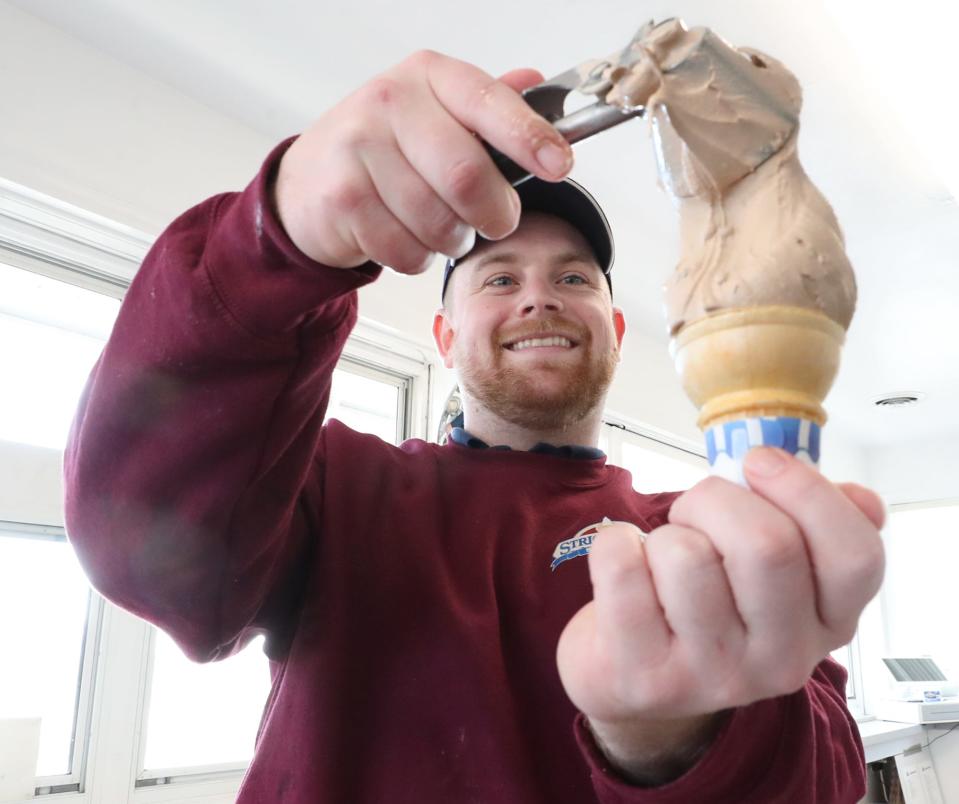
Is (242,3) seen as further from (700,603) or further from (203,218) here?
(700,603)

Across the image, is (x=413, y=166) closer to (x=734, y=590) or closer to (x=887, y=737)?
(x=734, y=590)

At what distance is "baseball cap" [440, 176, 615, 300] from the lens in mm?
1036

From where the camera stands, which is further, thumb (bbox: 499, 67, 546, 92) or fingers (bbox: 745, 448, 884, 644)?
thumb (bbox: 499, 67, 546, 92)

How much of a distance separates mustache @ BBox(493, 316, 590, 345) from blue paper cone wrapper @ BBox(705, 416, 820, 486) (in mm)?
608

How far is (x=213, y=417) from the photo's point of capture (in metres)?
0.52

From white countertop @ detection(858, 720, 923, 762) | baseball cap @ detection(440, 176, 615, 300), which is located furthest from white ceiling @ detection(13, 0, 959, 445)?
white countertop @ detection(858, 720, 923, 762)

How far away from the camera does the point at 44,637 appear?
1.47 metres

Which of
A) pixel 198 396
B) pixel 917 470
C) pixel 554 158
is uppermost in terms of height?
pixel 917 470

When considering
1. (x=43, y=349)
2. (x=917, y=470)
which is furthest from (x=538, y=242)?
(x=917, y=470)

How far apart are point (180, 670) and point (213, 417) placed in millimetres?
1328

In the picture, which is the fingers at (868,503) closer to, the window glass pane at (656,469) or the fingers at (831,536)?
the fingers at (831,536)

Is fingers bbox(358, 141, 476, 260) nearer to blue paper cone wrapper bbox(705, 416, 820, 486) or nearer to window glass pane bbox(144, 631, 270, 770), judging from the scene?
blue paper cone wrapper bbox(705, 416, 820, 486)

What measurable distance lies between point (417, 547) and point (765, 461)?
47 cm

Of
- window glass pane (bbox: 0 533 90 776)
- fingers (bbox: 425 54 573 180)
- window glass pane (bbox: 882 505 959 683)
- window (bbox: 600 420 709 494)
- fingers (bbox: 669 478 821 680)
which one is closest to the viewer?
fingers (bbox: 669 478 821 680)
